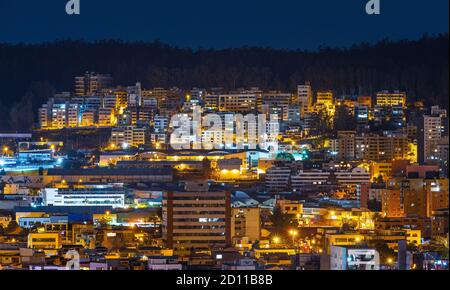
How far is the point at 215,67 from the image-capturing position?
2616cm

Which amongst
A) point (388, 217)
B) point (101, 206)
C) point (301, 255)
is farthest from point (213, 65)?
point (301, 255)

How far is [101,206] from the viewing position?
614 inches

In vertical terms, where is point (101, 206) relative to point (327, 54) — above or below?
below

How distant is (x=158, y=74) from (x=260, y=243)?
1384 centimetres

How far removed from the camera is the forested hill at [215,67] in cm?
2352

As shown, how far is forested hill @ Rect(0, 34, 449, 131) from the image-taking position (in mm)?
23516

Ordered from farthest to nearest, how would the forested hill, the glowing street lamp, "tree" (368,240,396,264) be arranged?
the forested hill
the glowing street lamp
"tree" (368,240,396,264)

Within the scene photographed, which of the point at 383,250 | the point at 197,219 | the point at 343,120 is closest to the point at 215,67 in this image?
the point at 343,120

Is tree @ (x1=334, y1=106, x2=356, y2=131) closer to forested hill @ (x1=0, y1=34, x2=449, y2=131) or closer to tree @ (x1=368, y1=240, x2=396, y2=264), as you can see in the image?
forested hill @ (x1=0, y1=34, x2=449, y2=131)

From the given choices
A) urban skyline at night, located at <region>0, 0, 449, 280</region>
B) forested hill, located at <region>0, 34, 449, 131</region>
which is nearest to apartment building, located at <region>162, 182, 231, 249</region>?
urban skyline at night, located at <region>0, 0, 449, 280</region>

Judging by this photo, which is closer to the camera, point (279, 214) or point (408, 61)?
point (279, 214)

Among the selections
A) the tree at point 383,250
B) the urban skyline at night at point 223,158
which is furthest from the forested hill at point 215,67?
the tree at point 383,250

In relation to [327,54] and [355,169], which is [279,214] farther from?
[327,54]

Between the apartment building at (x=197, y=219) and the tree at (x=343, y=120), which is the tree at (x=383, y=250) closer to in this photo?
the apartment building at (x=197, y=219)
